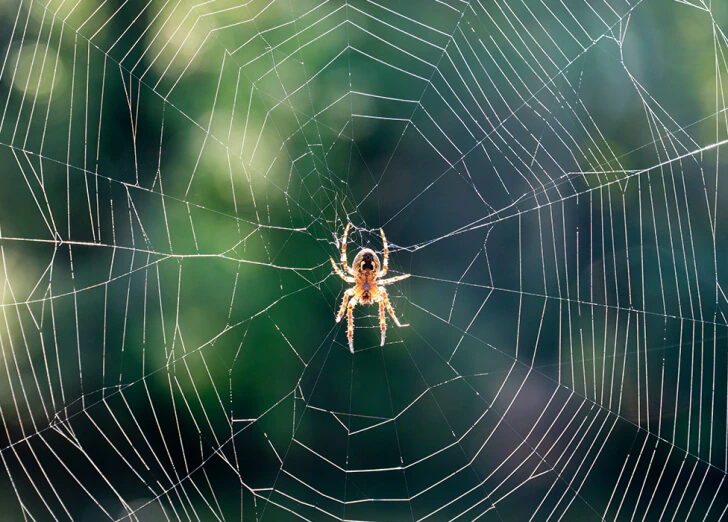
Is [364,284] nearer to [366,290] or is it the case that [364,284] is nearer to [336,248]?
[366,290]

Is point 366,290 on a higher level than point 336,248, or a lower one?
lower

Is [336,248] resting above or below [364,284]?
above

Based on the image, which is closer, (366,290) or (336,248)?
(366,290)

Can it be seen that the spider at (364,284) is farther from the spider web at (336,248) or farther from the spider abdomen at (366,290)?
the spider web at (336,248)

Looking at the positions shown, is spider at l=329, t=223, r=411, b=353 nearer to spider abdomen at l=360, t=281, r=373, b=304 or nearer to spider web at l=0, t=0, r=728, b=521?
spider abdomen at l=360, t=281, r=373, b=304

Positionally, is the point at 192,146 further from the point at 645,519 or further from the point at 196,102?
the point at 645,519

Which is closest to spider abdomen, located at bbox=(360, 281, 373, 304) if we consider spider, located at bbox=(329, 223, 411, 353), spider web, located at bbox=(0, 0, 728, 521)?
spider, located at bbox=(329, 223, 411, 353)

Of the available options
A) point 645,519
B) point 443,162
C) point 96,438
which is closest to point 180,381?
point 96,438

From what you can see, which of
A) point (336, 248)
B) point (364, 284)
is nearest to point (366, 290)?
point (364, 284)
